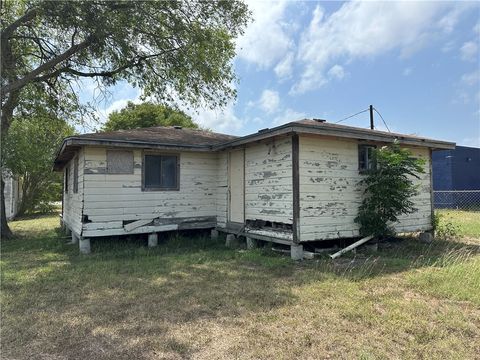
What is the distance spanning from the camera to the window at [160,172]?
30.5 ft

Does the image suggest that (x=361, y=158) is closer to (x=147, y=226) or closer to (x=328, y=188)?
(x=328, y=188)

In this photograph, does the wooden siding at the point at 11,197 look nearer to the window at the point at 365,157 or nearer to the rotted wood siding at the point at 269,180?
the rotted wood siding at the point at 269,180

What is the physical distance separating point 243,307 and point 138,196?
5412 mm

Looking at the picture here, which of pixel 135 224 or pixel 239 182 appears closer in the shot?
pixel 135 224

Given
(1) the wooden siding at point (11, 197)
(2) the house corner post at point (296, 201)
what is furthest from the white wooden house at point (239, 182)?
(1) the wooden siding at point (11, 197)

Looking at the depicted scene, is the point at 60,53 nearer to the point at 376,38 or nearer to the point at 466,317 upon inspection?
the point at 376,38

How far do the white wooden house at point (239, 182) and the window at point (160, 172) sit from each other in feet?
0.09

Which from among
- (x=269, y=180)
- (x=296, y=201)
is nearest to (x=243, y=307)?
(x=296, y=201)

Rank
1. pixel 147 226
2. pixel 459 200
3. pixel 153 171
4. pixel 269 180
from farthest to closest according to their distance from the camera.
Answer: pixel 459 200 → pixel 153 171 → pixel 147 226 → pixel 269 180

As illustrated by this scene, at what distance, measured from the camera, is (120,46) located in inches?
404

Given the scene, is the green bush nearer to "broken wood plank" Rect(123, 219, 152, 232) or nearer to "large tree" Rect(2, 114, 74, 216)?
"broken wood plank" Rect(123, 219, 152, 232)

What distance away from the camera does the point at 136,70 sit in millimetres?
12359

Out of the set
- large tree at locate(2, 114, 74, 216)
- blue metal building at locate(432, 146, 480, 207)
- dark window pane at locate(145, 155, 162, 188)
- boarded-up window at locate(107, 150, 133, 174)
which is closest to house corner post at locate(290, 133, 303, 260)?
dark window pane at locate(145, 155, 162, 188)

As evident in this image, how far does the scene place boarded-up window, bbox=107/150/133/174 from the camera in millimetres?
8734
